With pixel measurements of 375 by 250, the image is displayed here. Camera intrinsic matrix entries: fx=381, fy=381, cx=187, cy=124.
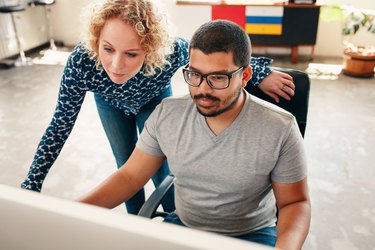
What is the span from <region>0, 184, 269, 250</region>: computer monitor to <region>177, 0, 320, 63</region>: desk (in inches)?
171

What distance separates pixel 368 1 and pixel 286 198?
4.22 meters

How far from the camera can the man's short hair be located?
1061mm

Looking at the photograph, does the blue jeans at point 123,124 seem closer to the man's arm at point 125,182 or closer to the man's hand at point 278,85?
the man's arm at point 125,182

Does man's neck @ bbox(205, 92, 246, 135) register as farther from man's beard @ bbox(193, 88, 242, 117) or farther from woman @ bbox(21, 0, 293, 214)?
woman @ bbox(21, 0, 293, 214)

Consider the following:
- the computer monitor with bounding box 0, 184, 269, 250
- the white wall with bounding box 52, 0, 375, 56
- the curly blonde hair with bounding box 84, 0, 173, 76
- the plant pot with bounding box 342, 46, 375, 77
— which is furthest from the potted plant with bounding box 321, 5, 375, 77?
the computer monitor with bounding box 0, 184, 269, 250

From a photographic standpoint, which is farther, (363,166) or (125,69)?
(363,166)

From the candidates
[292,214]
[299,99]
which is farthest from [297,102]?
[292,214]

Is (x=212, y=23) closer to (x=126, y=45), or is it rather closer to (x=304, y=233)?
(x=126, y=45)

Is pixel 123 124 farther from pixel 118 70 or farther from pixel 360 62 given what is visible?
pixel 360 62

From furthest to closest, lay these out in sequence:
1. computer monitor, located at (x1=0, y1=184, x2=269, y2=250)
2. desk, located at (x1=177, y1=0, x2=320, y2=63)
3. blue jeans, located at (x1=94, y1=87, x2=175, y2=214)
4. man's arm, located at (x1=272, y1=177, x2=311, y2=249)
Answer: desk, located at (x1=177, y1=0, x2=320, y2=63), blue jeans, located at (x1=94, y1=87, x2=175, y2=214), man's arm, located at (x1=272, y1=177, x2=311, y2=249), computer monitor, located at (x1=0, y1=184, x2=269, y2=250)

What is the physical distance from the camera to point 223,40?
1.06 m

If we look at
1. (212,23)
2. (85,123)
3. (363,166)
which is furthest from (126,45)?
(85,123)

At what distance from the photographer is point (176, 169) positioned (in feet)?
4.05

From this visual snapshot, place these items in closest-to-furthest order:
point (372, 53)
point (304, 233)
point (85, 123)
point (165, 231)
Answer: point (165, 231)
point (304, 233)
point (85, 123)
point (372, 53)
